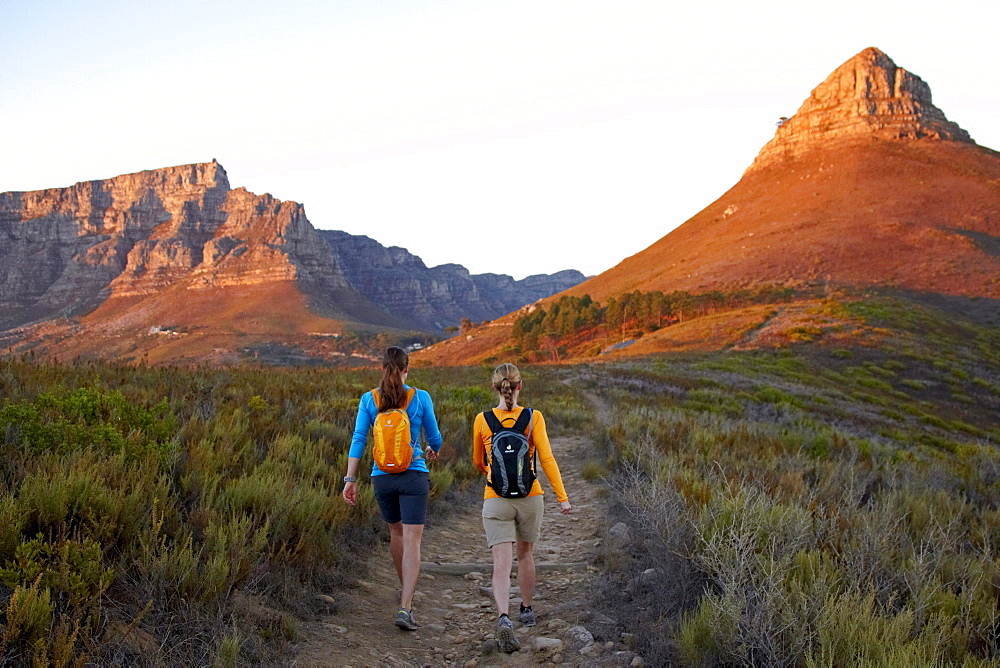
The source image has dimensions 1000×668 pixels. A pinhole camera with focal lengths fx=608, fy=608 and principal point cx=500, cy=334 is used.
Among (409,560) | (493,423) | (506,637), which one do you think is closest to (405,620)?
(409,560)

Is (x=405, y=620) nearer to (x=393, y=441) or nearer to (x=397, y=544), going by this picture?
(x=397, y=544)

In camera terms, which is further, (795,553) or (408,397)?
(408,397)

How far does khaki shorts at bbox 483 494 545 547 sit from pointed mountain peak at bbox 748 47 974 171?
430 feet

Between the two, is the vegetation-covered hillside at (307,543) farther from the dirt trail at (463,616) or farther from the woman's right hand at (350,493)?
the woman's right hand at (350,493)

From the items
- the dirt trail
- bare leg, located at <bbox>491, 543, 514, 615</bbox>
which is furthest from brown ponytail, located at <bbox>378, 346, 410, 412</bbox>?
the dirt trail

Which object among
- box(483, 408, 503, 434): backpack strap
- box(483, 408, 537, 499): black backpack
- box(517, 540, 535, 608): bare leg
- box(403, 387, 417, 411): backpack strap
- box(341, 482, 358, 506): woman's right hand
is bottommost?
box(517, 540, 535, 608): bare leg

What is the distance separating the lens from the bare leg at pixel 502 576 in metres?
4.29

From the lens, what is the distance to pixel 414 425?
4527mm

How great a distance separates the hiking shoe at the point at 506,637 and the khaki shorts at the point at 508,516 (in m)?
0.51

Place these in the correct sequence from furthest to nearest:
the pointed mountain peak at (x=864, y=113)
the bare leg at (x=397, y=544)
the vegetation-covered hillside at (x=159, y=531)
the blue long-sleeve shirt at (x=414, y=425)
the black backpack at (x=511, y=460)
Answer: the pointed mountain peak at (x=864, y=113)
the bare leg at (x=397, y=544)
the blue long-sleeve shirt at (x=414, y=425)
the black backpack at (x=511, y=460)
the vegetation-covered hillside at (x=159, y=531)

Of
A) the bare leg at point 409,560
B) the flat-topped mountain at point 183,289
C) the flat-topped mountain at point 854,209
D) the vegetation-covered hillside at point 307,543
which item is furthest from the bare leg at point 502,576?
the flat-topped mountain at point 183,289

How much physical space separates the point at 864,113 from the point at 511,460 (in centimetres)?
13802

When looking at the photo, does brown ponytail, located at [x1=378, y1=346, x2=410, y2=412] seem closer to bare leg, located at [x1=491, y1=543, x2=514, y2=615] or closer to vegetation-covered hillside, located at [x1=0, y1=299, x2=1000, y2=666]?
vegetation-covered hillside, located at [x1=0, y1=299, x2=1000, y2=666]

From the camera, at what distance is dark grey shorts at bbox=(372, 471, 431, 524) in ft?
14.6
